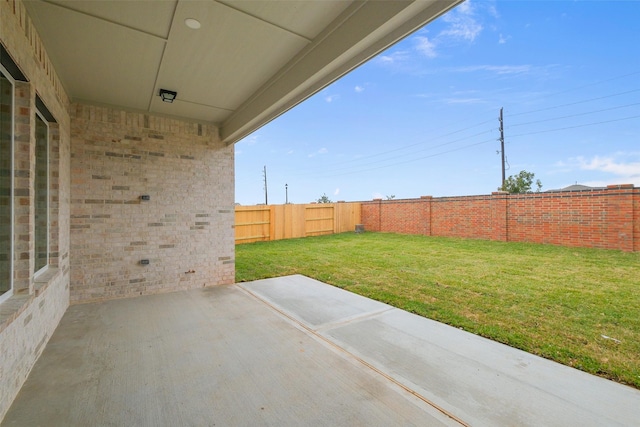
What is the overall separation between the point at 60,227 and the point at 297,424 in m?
3.61

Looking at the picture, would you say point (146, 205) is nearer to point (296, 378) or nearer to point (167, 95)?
point (167, 95)

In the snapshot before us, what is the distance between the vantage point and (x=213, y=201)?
519 cm

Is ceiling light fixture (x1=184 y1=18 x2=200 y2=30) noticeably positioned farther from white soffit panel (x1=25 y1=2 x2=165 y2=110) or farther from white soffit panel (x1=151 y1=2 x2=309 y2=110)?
white soffit panel (x1=25 y1=2 x2=165 y2=110)

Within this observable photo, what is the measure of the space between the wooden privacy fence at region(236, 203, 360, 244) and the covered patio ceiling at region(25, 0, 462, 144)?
7.64m

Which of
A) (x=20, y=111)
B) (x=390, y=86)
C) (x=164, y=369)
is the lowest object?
(x=164, y=369)

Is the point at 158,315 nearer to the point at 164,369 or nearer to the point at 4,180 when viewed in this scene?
the point at 164,369

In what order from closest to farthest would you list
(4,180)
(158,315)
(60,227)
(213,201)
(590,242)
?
(4,180), (60,227), (158,315), (213,201), (590,242)

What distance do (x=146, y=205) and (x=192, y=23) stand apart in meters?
3.18

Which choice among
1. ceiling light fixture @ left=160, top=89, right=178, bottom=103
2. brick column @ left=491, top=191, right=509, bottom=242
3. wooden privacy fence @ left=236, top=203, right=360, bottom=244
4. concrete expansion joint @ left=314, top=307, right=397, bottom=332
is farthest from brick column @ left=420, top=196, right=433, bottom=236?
ceiling light fixture @ left=160, top=89, right=178, bottom=103

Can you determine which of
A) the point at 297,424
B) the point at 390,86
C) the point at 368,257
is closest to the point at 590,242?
the point at 368,257

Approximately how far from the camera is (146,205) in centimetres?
459

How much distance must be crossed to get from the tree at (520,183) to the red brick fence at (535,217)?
7470 millimetres

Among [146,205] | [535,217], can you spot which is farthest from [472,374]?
[535,217]

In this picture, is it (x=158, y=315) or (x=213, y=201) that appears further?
(x=213, y=201)
